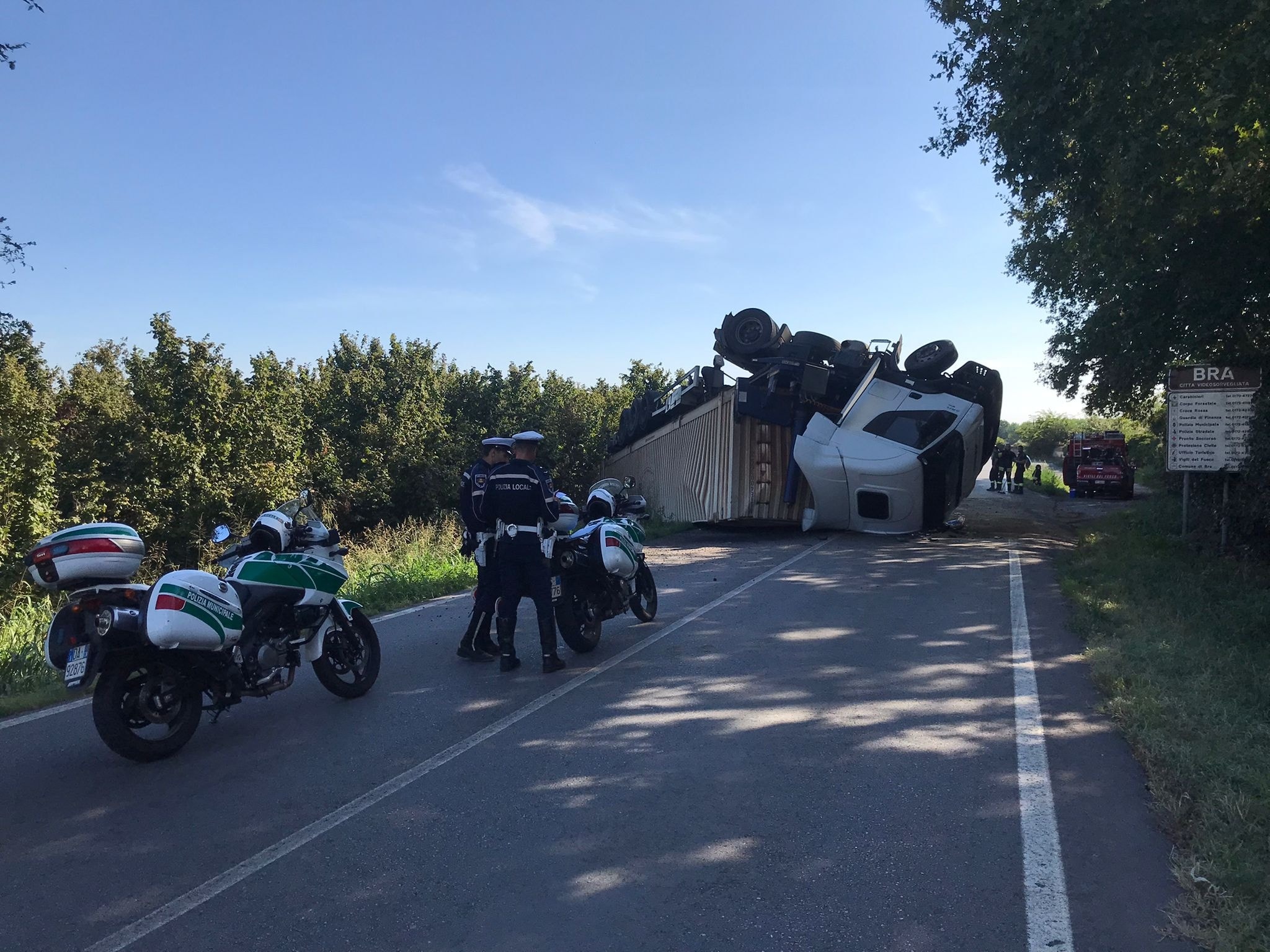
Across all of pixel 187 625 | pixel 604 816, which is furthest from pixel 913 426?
pixel 187 625

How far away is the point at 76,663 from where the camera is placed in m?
4.39

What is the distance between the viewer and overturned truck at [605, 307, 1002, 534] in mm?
14938

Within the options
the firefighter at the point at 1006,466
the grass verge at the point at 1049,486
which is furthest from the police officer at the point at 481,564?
the grass verge at the point at 1049,486

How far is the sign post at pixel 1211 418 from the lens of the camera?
36.3ft

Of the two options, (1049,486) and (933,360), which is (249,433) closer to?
(933,360)

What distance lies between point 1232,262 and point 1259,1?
18.3 feet

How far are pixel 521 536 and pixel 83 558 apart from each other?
2831mm

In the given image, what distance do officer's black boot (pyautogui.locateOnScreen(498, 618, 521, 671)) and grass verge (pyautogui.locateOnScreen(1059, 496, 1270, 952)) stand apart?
13.3 feet

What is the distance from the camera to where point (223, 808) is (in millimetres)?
4199

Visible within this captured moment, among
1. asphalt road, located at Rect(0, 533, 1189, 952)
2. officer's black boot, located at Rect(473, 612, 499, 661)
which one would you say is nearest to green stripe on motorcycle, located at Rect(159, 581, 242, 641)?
asphalt road, located at Rect(0, 533, 1189, 952)

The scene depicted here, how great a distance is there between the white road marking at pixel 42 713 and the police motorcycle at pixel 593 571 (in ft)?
10.7

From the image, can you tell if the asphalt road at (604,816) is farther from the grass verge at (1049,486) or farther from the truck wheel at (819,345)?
the grass verge at (1049,486)

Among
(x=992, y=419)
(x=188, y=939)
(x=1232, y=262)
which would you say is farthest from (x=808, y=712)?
(x=992, y=419)

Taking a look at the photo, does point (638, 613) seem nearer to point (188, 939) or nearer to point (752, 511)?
point (188, 939)
